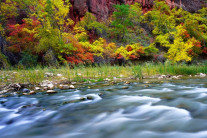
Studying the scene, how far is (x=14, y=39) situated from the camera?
14.3m

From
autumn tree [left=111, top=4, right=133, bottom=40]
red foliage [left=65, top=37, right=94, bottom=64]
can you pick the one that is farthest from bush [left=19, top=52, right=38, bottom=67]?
autumn tree [left=111, top=4, right=133, bottom=40]

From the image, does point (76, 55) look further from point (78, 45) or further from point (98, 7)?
point (98, 7)

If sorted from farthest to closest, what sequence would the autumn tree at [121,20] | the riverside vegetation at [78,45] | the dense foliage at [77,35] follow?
1. the autumn tree at [121,20]
2. the dense foliage at [77,35]
3. the riverside vegetation at [78,45]

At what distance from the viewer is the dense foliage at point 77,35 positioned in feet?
47.0

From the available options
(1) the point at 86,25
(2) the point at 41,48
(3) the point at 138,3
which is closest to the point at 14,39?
(2) the point at 41,48

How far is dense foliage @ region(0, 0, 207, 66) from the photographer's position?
14.3 meters

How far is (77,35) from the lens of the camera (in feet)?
53.8

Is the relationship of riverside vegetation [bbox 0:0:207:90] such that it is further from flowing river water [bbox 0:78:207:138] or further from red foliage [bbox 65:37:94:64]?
flowing river water [bbox 0:78:207:138]

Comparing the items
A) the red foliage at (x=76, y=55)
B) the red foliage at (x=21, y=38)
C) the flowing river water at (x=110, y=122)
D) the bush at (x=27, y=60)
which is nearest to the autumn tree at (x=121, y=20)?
the red foliage at (x=76, y=55)

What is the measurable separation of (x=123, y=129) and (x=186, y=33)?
944 inches

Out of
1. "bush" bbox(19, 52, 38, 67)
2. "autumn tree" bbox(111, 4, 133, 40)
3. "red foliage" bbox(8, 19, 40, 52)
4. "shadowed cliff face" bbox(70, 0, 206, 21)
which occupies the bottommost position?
"bush" bbox(19, 52, 38, 67)

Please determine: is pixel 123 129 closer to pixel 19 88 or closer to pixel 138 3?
pixel 19 88

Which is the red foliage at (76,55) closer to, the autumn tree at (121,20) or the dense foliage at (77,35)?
the dense foliage at (77,35)

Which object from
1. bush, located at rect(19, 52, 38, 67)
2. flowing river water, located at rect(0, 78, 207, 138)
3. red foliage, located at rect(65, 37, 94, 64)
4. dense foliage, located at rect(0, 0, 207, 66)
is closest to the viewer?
flowing river water, located at rect(0, 78, 207, 138)
